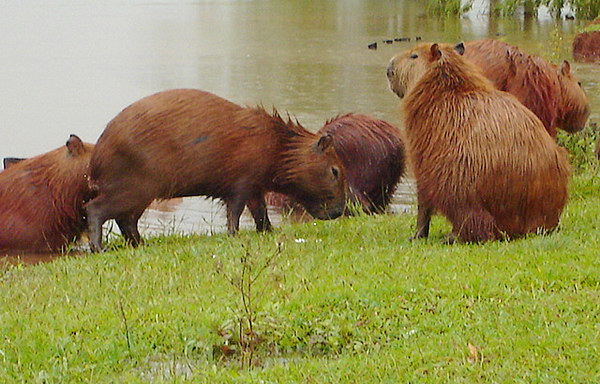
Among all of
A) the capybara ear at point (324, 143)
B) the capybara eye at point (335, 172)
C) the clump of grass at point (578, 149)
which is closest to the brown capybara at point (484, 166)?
the capybara ear at point (324, 143)

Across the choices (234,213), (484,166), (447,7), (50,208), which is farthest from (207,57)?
(484,166)

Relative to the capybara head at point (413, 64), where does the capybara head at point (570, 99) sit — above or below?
below

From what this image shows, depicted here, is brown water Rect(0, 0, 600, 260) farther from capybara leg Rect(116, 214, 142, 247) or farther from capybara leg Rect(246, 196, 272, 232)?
capybara leg Rect(116, 214, 142, 247)

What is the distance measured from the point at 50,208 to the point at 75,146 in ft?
1.78

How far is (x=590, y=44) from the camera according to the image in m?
21.5

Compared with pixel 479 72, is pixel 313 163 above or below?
below

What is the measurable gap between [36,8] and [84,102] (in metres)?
18.6

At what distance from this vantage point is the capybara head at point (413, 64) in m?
7.72

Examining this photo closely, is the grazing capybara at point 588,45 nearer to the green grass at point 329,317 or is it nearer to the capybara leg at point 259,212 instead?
the capybara leg at point 259,212

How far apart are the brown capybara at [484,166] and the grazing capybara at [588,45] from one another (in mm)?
14768

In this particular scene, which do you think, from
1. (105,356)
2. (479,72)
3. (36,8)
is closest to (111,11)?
(36,8)

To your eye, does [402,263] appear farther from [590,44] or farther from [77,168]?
[590,44]

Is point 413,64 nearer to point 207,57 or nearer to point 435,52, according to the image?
point 435,52

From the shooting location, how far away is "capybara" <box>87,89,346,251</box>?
7.98 meters
